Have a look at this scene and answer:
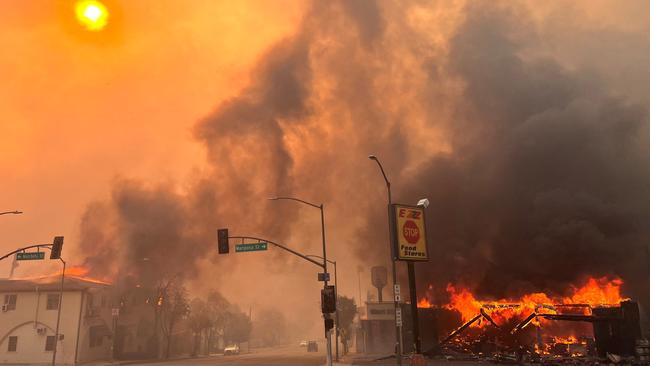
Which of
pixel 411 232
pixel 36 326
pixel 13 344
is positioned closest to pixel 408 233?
pixel 411 232

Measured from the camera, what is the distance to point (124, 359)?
172 feet

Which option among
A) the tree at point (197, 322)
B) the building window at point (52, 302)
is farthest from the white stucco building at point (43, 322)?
the tree at point (197, 322)

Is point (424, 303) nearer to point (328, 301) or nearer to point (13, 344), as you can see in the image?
point (328, 301)

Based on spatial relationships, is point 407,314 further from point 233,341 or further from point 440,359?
point 233,341

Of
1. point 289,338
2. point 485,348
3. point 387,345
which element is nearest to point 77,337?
point 387,345

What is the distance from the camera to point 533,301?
43688mm

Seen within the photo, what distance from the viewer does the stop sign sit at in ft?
69.5

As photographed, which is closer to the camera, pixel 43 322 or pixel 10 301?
pixel 43 322

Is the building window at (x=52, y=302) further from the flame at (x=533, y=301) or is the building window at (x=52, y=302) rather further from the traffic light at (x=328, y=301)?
the flame at (x=533, y=301)

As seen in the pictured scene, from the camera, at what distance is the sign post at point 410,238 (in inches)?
814

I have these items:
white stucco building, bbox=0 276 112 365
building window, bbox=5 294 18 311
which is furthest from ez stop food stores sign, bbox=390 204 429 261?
building window, bbox=5 294 18 311

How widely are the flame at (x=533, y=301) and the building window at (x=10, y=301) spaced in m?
38.6

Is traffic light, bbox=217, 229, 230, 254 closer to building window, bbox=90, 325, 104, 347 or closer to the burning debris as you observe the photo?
the burning debris

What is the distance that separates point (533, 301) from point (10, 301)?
A: 47.1 metres
